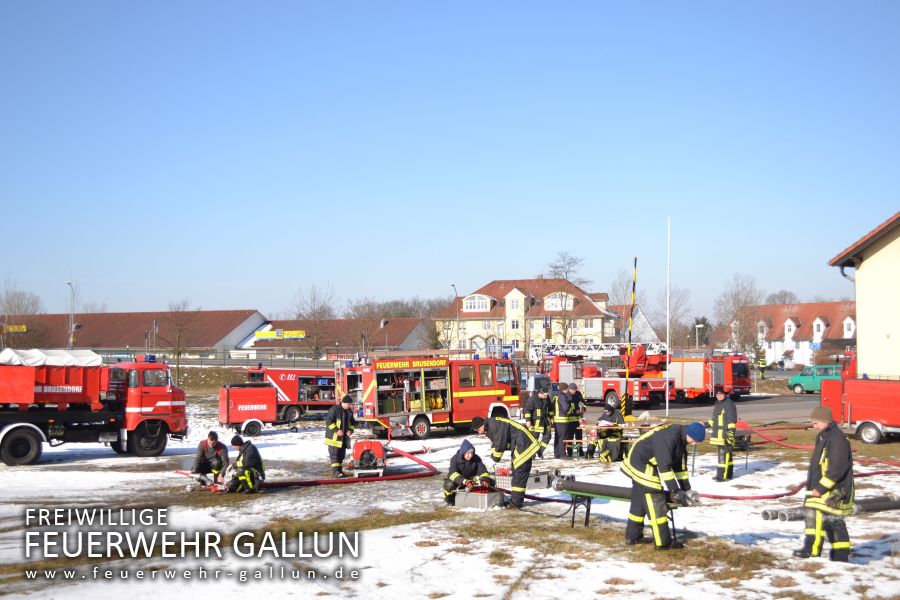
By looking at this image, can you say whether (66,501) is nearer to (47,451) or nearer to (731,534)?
(47,451)

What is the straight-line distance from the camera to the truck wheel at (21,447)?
1806 centimetres

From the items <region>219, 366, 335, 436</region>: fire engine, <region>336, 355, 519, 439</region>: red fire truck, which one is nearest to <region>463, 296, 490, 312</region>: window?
<region>219, 366, 335, 436</region>: fire engine

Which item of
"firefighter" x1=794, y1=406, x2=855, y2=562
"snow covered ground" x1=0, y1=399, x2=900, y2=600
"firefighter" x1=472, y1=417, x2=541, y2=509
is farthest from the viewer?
"firefighter" x1=472, y1=417, x2=541, y2=509

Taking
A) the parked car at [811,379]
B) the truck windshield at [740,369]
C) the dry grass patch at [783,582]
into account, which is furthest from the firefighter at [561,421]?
the parked car at [811,379]

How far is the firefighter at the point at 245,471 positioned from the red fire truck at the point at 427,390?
9.45 m

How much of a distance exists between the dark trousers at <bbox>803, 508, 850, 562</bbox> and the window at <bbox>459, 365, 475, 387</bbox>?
54.6 ft

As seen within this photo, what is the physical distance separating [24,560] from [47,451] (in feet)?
42.0

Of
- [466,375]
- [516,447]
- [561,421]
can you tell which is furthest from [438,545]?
[466,375]

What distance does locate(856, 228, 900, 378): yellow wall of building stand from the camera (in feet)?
80.2

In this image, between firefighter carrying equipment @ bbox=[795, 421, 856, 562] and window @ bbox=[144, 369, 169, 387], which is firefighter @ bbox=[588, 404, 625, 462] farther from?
window @ bbox=[144, 369, 169, 387]

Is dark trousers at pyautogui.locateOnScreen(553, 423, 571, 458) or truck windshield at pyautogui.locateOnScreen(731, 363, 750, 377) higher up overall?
truck windshield at pyautogui.locateOnScreen(731, 363, 750, 377)

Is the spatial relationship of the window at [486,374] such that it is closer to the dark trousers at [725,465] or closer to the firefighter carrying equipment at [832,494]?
the dark trousers at [725,465]

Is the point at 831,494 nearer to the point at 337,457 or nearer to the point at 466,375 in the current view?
the point at 337,457

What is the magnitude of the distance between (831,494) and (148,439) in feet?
52.7
